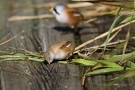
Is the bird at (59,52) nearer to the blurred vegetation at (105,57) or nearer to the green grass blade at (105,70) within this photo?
the blurred vegetation at (105,57)

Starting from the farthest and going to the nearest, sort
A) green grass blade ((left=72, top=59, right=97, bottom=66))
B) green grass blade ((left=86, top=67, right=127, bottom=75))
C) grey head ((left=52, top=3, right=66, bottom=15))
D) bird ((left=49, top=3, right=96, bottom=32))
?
grey head ((left=52, top=3, right=66, bottom=15)) → bird ((left=49, top=3, right=96, bottom=32)) → green grass blade ((left=72, top=59, right=97, bottom=66)) → green grass blade ((left=86, top=67, right=127, bottom=75))

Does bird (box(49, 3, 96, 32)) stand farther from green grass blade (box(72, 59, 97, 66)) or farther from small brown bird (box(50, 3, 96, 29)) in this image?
green grass blade (box(72, 59, 97, 66))

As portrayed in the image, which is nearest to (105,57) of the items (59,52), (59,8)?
(59,52)

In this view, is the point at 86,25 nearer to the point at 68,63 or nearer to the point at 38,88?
the point at 68,63

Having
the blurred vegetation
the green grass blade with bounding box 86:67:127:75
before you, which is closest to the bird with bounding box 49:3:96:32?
the blurred vegetation

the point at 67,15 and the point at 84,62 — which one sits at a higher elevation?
the point at 84,62

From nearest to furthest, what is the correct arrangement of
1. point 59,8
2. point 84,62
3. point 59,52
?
point 84,62, point 59,52, point 59,8

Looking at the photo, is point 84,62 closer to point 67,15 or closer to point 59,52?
point 59,52
